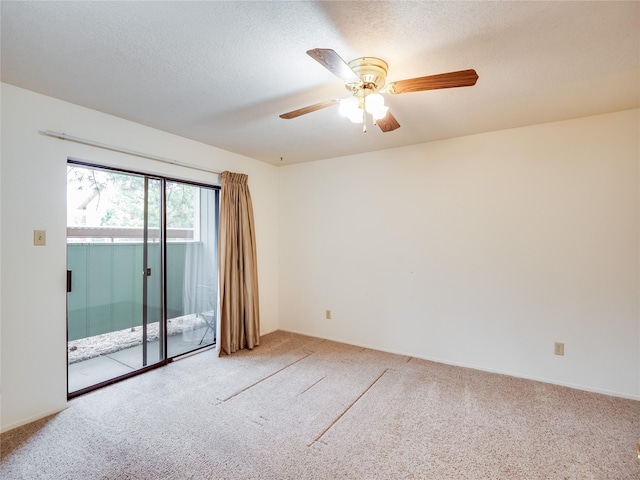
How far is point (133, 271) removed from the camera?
3.10 metres

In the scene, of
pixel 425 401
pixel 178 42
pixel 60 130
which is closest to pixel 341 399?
pixel 425 401

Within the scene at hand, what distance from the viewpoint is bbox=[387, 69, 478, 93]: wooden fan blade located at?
1543 mm

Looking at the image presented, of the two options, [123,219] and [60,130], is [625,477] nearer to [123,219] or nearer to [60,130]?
[123,219]

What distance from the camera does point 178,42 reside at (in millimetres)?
1735

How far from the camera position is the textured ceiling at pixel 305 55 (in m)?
1.51

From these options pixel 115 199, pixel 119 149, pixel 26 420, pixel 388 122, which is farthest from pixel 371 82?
pixel 26 420

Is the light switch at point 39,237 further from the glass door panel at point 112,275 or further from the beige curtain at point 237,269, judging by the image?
the beige curtain at point 237,269

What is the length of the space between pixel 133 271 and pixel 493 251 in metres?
3.62

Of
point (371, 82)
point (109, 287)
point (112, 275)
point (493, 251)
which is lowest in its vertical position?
point (109, 287)

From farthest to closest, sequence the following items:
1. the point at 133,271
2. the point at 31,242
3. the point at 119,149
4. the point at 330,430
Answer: the point at 133,271, the point at 119,149, the point at 31,242, the point at 330,430

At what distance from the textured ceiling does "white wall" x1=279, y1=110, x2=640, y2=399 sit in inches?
18.0

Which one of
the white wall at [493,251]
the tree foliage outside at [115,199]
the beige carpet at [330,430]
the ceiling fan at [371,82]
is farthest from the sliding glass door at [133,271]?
the ceiling fan at [371,82]

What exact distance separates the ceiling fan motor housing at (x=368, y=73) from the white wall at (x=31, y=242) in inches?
87.6

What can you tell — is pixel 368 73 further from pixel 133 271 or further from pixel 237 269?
pixel 133 271
